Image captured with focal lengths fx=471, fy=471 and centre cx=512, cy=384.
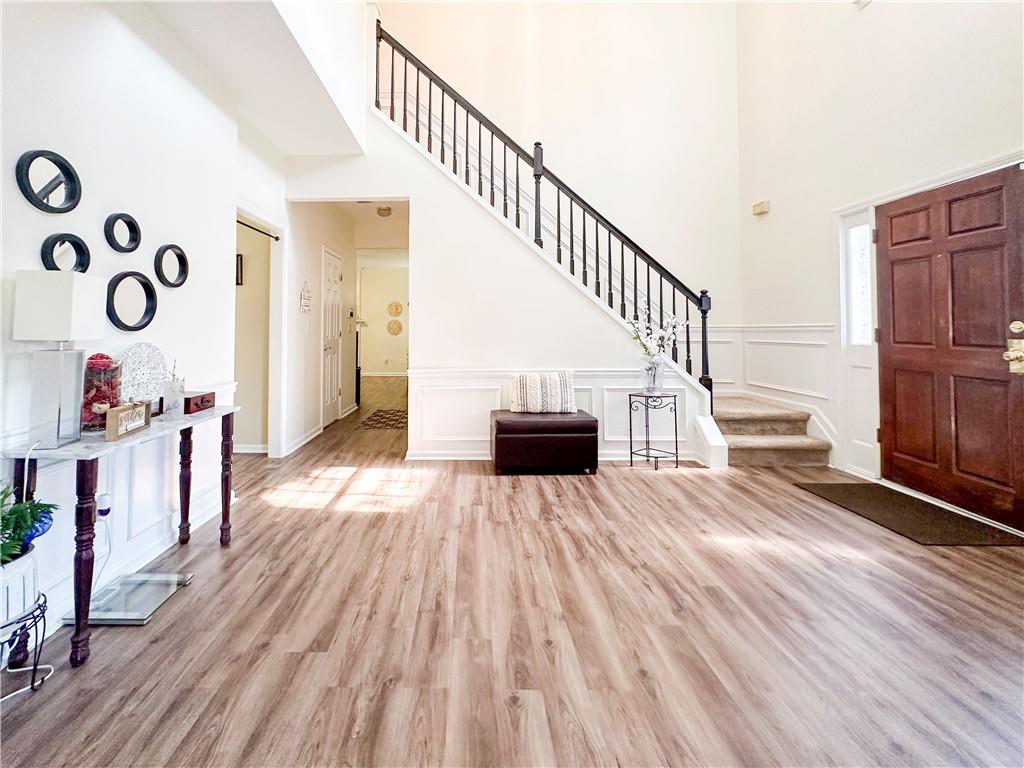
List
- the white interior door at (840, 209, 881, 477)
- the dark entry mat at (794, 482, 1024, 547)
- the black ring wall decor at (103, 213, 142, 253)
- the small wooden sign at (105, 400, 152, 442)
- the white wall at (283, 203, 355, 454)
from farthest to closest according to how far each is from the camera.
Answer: the white wall at (283, 203, 355, 454) → the white interior door at (840, 209, 881, 477) → the dark entry mat at (794, 482, 1024, 547) → the black ring wall decor at (103, 213, 142, 253) → the small wooden sign at (105, 400, 152, 442)

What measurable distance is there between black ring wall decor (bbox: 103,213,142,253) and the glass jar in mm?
→ 637

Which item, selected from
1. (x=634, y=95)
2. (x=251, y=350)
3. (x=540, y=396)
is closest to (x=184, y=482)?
(x=251, y=350)

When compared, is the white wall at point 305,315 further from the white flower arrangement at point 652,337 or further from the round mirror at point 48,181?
the white flower arrangement at point 652,337

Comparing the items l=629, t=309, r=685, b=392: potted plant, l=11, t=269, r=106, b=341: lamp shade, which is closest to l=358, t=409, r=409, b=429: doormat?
l=629, t=309, r=685, b=392: potted plant

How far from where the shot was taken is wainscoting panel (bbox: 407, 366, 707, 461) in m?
4.68

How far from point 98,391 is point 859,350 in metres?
5.21

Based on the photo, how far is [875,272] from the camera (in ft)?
12.8

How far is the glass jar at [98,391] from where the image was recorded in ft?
6.37

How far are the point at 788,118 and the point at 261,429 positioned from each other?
6.49m

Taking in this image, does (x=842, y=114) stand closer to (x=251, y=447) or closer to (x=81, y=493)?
(x=81, y=493)

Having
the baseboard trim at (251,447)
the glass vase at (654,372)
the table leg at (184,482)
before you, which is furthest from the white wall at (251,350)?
the glass vase at (654,372)

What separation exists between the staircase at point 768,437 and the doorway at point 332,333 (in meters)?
4.80

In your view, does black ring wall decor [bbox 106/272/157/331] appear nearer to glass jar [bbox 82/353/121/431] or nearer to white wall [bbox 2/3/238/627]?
white wall [bbox 2/3/238/627]

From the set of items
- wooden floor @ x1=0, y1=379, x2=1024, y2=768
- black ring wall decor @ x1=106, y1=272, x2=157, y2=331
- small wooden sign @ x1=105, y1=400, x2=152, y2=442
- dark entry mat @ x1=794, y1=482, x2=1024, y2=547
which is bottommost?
wooden floor @ x1=0, y1=379, x2=1024, y2=768
